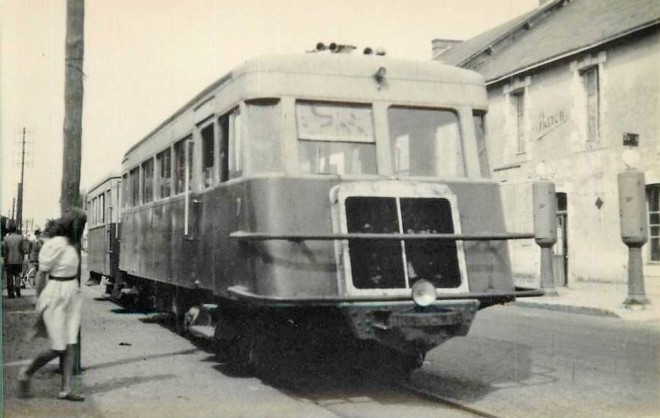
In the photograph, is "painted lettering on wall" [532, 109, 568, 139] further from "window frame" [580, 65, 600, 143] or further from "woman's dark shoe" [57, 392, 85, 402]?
"woman's dark shoe" [57, 392, 85, 402]

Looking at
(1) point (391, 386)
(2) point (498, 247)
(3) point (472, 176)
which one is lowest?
(1) point (391, 386)

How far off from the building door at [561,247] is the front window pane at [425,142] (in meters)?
16.0

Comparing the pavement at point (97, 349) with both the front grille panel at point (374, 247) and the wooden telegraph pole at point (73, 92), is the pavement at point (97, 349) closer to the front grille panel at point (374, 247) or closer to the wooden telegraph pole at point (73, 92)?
the wooden telegraph pole at point (73, 92)

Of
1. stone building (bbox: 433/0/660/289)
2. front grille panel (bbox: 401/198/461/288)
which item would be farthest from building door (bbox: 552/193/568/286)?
front grille panel (bbox: 401/198/461/288)

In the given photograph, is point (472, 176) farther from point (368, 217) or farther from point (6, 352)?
point (6, 352)

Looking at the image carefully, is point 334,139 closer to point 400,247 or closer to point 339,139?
point 339,139

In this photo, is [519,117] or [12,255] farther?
[519,117]

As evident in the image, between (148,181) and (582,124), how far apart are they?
13621 mm

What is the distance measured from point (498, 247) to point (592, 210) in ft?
49.9

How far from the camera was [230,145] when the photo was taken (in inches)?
340

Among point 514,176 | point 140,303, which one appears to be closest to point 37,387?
point 140,303

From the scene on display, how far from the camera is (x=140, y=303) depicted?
656 inches

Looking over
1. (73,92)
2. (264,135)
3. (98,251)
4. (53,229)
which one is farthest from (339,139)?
(98,251)

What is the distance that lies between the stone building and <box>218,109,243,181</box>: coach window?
10.6 meters
